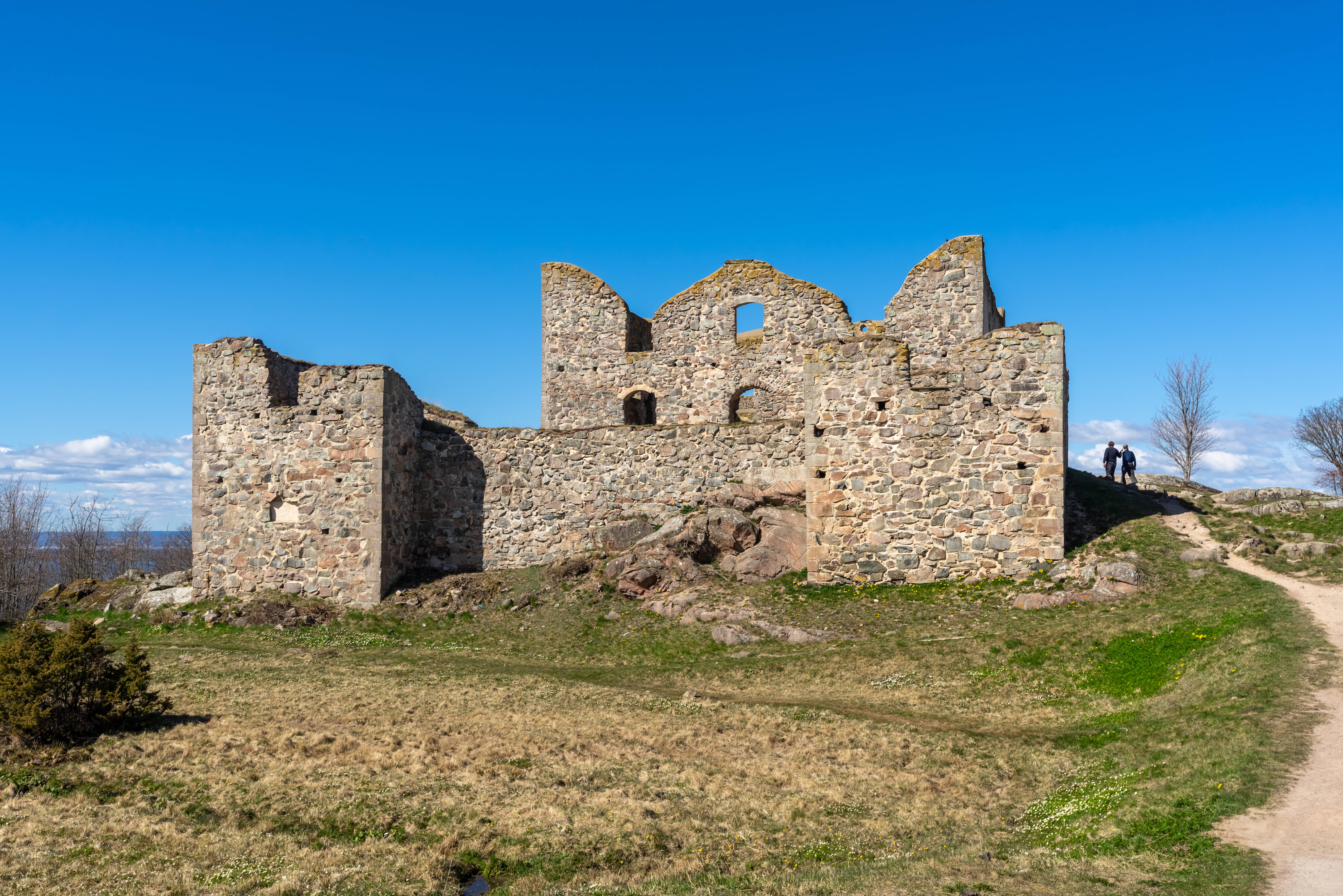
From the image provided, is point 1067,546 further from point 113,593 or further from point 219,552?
point 113,593

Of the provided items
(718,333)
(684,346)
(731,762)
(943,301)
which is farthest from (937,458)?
(684,346)

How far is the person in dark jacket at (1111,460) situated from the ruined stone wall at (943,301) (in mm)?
5484

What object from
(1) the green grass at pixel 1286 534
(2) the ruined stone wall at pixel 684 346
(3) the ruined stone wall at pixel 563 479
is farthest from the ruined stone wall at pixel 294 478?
(1) the green grass at pixel 1286 534

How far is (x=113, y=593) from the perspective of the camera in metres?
22.4

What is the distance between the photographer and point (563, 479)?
2252 cm

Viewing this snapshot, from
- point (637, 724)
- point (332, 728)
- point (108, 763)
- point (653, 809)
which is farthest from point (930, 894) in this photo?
point (108, 763)

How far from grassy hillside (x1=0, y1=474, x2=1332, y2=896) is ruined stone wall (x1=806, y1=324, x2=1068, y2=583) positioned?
1.41 m

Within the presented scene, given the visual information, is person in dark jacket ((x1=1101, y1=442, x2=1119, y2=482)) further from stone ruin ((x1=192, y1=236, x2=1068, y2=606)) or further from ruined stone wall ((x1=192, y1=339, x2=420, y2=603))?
ruined stone wall ((x1=192, y1=339, x2=420, y2=603))

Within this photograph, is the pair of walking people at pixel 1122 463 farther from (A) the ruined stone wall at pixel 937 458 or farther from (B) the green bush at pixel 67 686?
(B) the green bush at pixel 67 686

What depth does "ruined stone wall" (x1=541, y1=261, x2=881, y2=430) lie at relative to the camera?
26.6m

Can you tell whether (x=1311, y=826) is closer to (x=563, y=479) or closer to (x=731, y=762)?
(x=731, y=762)

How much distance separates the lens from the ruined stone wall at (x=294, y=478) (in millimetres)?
21078

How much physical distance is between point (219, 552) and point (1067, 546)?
20555 millimetres

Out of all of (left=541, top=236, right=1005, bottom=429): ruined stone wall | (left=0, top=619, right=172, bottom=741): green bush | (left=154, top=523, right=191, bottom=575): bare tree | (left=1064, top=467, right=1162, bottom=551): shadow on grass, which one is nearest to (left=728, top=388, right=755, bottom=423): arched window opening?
(left=541, top=236, right=1005, bottom=429): ruined stone wall
